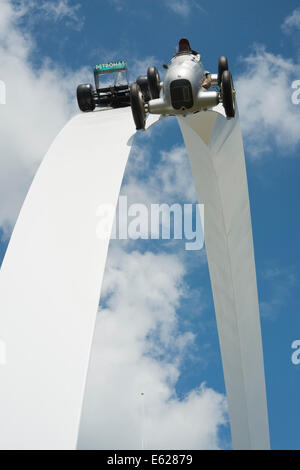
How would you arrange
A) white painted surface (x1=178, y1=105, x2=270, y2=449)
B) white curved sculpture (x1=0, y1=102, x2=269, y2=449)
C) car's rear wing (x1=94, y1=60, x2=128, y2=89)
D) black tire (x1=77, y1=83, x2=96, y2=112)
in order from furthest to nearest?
car's rear wing (x1=94, y1=60, x2=128, y2=89), black tire (x1=77, y1=83, x2=96, y2=112), white painted surface (x1=178, y1=105, x2=270, y2=449), white curved sculpture (x1=0, y1=102, x2=269, y2=449)

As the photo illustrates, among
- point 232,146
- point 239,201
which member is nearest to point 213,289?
point 239,201

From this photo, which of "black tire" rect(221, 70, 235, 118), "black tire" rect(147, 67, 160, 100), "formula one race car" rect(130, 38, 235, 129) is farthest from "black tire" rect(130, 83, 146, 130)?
"black tire" rect(221, 70, 235, 118)

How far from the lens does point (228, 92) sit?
8180mm

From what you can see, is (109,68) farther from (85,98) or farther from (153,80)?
(153,80)

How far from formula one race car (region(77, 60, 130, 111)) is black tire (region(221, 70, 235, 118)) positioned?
492 cm

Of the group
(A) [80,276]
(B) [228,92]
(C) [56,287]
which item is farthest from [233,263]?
(C) [56,287]

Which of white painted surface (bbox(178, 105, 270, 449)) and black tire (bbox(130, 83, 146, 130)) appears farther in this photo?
white painted surface (bbox(178, 105, 270, 449))

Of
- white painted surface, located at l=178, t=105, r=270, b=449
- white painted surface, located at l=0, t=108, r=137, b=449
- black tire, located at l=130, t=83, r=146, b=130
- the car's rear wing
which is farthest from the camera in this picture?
the car's rear wing

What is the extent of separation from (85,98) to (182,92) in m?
4.53

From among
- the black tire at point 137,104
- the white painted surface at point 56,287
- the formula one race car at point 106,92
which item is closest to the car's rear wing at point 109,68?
the formula one race car at point 106,92

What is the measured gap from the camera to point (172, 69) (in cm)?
862

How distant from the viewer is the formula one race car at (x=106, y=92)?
12242 mm

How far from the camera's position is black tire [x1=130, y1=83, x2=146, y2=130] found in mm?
8227

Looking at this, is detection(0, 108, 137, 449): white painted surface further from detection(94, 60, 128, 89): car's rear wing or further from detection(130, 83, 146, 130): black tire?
detection(94, 60, 128, 89): car's rear wing
